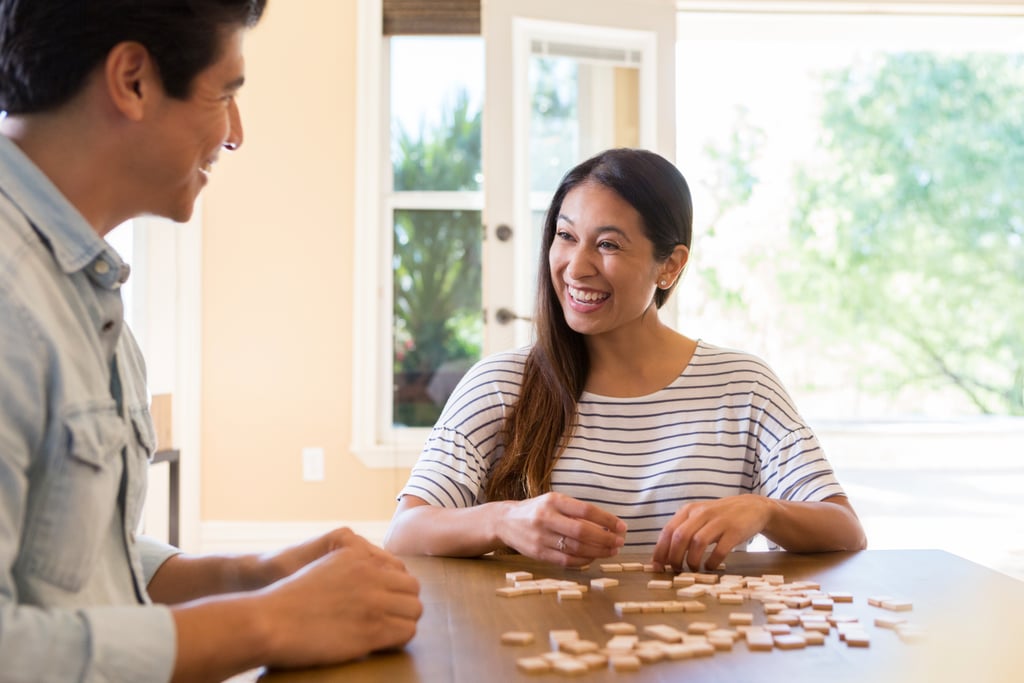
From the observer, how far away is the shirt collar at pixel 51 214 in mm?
948

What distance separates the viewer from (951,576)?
1574 mm

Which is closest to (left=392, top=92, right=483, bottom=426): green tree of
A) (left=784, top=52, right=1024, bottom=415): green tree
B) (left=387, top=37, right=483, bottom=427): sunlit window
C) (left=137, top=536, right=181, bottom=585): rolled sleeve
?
(left=387, top=37, right=483, bottom=427): sunlit window

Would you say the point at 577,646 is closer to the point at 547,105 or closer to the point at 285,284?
the point at 547,105

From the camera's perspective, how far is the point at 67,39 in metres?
0.98

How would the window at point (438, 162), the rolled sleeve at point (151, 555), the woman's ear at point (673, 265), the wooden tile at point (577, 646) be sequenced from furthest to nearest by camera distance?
the window at point (438, 162) → the woman's ear at point (673, 265) → the rolled sleeve at point (151, 555) → the wooden tile at point (577, 646)

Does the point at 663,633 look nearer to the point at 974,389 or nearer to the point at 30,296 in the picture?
the point at 30,296

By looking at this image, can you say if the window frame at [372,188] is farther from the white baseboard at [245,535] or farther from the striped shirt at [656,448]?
the striped shirt at [656,448]

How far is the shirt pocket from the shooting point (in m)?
0.88

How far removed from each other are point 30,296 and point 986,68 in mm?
11004

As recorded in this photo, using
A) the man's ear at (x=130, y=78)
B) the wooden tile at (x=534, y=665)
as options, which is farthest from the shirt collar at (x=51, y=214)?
the wooden tile at (x=534, y=665)

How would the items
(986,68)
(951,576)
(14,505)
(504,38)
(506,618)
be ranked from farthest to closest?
(986,68), (504,38), (951,576), (506,618), (14,505)

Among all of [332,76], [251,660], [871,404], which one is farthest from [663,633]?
[871,404]

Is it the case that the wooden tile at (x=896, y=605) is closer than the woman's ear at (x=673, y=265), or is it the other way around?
the wooden tile at (x=896, y=605)

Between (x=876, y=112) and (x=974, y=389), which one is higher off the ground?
(x=876, y=112)
